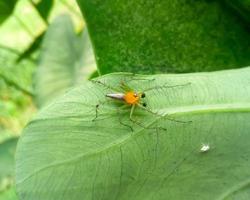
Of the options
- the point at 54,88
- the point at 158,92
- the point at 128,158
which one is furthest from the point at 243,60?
the point at 54,88

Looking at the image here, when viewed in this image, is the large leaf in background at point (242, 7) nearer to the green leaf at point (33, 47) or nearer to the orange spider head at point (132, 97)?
the orange spider head at point (132, 97)

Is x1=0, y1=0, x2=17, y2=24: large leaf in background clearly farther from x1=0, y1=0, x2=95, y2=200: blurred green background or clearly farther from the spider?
the spider

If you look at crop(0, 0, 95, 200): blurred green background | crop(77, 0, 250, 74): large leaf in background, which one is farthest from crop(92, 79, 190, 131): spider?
crop(0, 0, 95, 200): blurred green background

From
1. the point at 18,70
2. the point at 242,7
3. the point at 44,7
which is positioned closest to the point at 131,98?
the point at 242,7

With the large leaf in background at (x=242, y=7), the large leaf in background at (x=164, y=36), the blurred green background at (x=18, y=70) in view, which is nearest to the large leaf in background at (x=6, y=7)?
the blurred green background at (x=18, y=70)

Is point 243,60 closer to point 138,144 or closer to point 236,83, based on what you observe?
point 236,83
